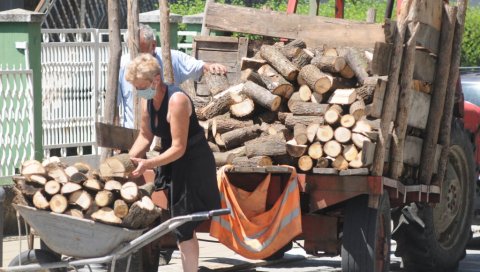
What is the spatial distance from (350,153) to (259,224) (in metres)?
0.84

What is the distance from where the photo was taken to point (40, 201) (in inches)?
301

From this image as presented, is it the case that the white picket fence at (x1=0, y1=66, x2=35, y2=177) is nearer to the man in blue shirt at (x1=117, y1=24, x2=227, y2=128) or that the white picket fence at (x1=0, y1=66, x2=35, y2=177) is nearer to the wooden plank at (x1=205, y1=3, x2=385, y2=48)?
the man in blue shirt at (x1=117, y1=24, x2=227, y2=128)

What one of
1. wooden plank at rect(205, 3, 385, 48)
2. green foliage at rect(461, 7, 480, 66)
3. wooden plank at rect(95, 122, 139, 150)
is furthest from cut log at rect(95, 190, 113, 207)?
green foliage at rect(461, 7, 480, 66)

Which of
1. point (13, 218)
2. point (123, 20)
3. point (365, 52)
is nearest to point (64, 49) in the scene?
point (13, 218)

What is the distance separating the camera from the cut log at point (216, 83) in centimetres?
1036

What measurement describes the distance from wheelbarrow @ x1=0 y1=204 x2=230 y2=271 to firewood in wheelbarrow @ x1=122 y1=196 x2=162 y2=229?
0.06 metres

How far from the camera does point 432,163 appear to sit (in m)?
Result: 10.1

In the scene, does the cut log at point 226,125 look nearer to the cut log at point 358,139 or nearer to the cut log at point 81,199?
the cut log at point 358,139

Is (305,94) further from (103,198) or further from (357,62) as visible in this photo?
(103,198)

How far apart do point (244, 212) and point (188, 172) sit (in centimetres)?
89

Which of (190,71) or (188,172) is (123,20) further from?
(188,172)

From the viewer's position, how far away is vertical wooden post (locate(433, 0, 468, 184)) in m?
10.2

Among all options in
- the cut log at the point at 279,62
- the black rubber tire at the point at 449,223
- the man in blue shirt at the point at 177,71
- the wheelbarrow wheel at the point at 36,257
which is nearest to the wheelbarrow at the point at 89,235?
the wheelbarrow wheel at the point at 36,257

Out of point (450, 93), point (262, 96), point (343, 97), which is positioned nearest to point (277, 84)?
point (262, 96)
